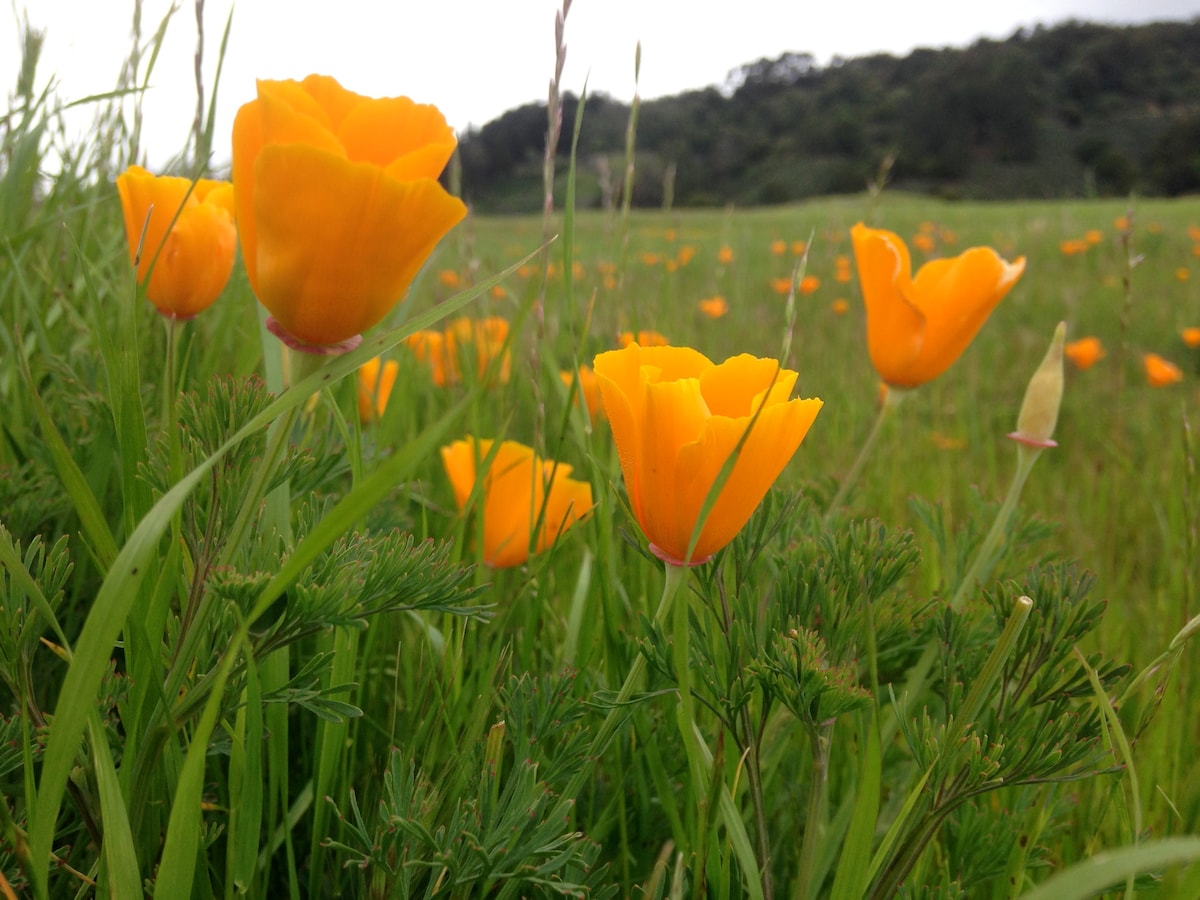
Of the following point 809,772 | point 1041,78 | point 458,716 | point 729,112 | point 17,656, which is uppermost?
point 1041,78

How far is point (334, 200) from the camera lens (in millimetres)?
481

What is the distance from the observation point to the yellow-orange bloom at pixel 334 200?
48 centimetres

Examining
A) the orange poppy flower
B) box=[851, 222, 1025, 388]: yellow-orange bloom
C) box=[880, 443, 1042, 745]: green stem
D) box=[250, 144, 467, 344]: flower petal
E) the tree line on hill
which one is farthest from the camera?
the tree line on hill

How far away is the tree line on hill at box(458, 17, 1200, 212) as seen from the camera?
2781cm

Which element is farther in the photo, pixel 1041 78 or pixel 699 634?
pixel 1041 78

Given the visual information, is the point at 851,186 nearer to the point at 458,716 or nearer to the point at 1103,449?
the point at 1103,449

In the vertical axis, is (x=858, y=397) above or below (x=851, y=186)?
below

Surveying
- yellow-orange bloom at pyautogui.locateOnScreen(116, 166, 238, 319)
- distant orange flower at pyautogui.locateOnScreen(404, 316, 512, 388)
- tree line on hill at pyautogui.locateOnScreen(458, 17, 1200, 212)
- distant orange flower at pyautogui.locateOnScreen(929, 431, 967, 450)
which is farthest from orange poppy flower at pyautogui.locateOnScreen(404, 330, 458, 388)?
tree line on hill at pyautogui.locateOnScreen(458, 17, 1200, 212)

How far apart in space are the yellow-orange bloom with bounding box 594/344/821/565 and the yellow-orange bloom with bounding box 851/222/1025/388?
0.49m

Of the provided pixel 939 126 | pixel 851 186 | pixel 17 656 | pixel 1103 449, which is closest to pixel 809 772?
pixel 17 656

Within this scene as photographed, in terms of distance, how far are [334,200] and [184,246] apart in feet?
1.54

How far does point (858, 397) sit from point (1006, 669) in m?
2.54

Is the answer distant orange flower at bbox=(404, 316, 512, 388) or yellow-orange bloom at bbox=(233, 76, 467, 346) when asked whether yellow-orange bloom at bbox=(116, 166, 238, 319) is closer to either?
yellow-orange bloom at bbox=(233, 76, 467, 346)

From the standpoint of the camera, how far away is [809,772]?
1.00 m
